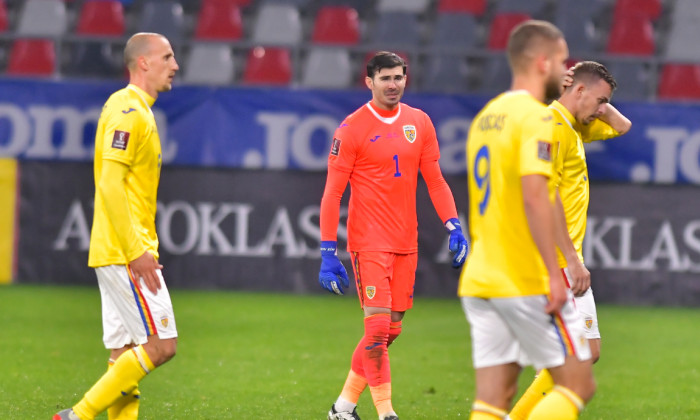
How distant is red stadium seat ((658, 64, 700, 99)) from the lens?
14562 millimetres

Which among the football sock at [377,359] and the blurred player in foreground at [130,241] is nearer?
the blurred player in foreground at [130,241]

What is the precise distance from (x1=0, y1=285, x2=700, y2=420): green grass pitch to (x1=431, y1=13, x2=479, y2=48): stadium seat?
4.31 metres

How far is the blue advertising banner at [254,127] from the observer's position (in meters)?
12.8

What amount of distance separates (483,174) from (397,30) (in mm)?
11366

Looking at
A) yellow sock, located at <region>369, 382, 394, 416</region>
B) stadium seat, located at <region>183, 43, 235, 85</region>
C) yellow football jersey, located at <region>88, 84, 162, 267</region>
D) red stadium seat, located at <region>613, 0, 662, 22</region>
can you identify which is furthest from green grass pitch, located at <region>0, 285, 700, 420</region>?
red stadium seat, located at <region>613, 0, 662, 22</region>

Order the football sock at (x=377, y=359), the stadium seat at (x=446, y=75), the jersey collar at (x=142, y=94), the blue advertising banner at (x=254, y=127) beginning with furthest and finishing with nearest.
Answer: the stadium seat at (x=446, y=75) < the blue advertising banner at (x=254, y=127) < the football sock at (x=377, y=359) < the jersey collar at (x=142, y=94)

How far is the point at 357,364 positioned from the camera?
6559 millimetres

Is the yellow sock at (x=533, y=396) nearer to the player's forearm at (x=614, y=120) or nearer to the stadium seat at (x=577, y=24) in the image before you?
the player's forearm at (x=614, y=120)

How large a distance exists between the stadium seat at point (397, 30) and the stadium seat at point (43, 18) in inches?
172

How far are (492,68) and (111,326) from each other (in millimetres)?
9544

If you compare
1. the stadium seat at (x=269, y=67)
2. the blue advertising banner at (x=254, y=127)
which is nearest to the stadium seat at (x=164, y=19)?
the stadium seat at (x=269, y=67)

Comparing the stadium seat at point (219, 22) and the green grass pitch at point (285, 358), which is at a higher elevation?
the stadium seat at point (219, 22)

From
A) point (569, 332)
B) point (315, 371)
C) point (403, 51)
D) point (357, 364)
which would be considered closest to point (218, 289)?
point (403, 51)

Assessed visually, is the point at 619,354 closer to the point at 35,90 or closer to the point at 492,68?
the point at 492,68
